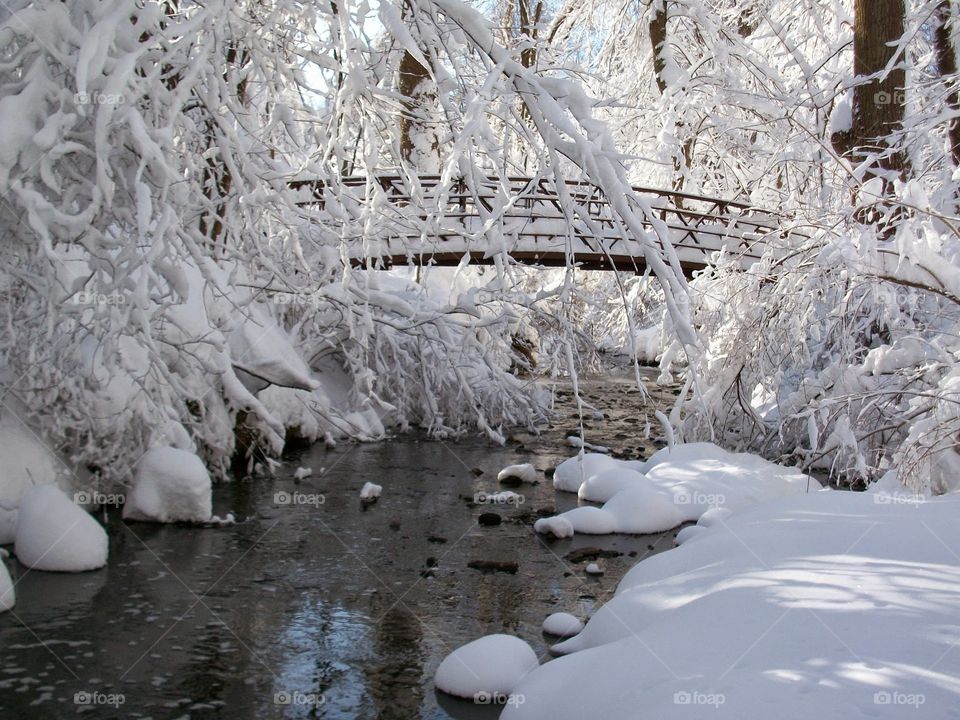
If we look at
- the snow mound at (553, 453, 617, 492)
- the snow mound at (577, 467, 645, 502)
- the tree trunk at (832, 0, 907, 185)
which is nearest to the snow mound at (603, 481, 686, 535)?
the snow mound at (577, 467, 645, 502)

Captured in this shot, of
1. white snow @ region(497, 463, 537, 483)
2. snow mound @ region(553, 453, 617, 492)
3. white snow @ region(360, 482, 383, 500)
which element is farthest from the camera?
white snow @ region(497, 463, 537, 483)

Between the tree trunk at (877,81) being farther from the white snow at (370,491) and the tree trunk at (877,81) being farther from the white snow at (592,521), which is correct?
the white snow at (370,491)

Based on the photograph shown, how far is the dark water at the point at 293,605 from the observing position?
17.2ft

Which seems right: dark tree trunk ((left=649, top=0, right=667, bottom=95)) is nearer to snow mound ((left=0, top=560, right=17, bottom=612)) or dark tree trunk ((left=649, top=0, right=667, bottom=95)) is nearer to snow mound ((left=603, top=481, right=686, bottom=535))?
snow mound ((left=603, top=481, right=686, bottom=535))

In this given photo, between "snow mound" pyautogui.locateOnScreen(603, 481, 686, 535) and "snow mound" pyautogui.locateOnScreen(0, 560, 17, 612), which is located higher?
"snow mound" pyautogui.locateOnScreen(603, 481, 686, 535)

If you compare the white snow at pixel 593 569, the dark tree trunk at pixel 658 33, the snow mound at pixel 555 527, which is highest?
the dark tree trunk at pixel 658 33

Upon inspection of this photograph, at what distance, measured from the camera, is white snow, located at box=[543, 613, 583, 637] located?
6.19 meters

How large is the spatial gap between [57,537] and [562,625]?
3.77 metres

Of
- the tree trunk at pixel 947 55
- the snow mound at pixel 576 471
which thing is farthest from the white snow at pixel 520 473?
the tree trunk at pixel 947 55

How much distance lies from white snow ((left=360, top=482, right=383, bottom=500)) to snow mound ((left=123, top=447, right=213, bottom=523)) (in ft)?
5.59

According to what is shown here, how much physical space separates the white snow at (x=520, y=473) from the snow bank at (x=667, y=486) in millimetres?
339

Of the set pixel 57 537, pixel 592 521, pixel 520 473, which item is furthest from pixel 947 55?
pixel 57 537

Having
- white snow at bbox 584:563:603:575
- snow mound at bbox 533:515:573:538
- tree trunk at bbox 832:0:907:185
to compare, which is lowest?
white snow at bbox 584:563:603:575

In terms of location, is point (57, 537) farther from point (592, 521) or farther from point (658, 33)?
point (658, 33)
